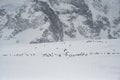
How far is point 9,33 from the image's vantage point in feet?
600

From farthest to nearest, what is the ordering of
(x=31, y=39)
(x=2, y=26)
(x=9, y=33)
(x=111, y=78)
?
(x=2, y=26) < (x=9, y=33) < (x=31, y=39) < (x=111, y=78)

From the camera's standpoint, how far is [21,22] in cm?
19450

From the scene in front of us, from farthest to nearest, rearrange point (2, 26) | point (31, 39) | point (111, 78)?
point (2, 26), point (31, 39), point (111, 78)

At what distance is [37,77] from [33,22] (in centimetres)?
16986

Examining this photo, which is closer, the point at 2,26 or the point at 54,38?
the point at 54,38

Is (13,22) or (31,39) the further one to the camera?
(13,22)

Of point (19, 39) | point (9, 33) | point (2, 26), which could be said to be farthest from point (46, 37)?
point (2, 26)

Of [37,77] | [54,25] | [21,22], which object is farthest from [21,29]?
[37,77]

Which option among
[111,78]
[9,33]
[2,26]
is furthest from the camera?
[2,26]

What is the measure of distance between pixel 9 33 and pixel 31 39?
977 inches

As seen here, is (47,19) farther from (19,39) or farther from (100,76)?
(100,76)

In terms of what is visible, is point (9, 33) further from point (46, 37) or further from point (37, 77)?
point (37, 77)

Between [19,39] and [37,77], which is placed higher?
[37,77]

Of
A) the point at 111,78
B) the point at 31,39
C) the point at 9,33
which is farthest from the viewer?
the point at 9,33
